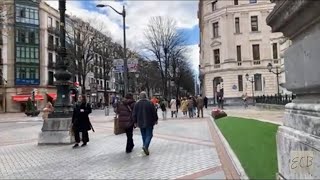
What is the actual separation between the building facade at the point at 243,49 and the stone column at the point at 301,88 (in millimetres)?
60939

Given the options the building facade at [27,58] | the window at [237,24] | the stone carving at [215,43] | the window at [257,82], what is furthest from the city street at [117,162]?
the building facade at [27,58]

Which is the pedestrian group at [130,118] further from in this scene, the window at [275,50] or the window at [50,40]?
the window at [50,40]

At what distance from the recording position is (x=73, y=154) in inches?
513

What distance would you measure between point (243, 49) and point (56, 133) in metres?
55.6

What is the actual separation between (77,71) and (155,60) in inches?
576

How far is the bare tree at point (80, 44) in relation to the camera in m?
75.1

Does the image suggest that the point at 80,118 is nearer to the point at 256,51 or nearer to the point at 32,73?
the point at 256,51

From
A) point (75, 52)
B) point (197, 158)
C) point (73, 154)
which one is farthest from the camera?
point (75, 52)

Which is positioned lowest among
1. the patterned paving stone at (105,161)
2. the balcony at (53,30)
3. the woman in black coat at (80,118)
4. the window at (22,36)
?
the patterned paving stone at (105,161)

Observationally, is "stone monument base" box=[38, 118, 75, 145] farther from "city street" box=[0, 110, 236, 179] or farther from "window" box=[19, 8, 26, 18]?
"window" box=[19, 8, 26, 18]

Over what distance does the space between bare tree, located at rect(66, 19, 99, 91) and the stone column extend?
69.8 meters

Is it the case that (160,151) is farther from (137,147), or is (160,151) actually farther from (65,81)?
(65,81)

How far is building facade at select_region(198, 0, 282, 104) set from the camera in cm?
6694

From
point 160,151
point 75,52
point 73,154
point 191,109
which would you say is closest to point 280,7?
point 160,151
